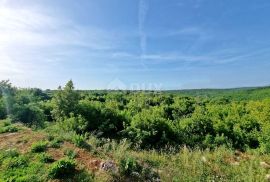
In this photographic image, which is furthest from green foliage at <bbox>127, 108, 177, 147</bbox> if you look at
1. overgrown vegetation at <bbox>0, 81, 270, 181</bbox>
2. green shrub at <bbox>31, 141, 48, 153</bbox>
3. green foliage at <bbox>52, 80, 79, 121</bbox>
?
green shrub at <bbox>31, 141, 48, 153</bbox>

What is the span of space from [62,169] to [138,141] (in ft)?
24.9

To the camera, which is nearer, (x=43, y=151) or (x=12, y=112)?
(x=43, y=151)

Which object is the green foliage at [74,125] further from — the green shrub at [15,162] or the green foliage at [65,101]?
the green shrub at [15,162]

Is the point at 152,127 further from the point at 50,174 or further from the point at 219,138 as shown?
the point at 50,174

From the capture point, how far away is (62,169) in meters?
6.18

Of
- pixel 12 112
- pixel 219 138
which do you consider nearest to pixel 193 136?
pixel 219 138

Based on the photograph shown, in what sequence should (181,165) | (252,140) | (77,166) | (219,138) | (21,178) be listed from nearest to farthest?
(21,178) → (77,166) → (181,165) → (219,138) → (252,140)

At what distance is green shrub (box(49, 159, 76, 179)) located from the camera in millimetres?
6125

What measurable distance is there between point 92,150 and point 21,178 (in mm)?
2012

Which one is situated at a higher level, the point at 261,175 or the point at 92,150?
the point at 92,150

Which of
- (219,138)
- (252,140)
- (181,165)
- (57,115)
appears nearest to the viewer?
(181,165)

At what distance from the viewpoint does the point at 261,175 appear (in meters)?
6.83

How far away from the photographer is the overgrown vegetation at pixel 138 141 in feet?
21.7

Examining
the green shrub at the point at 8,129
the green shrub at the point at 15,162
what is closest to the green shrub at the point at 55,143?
the green shrub at the point at 15,162
